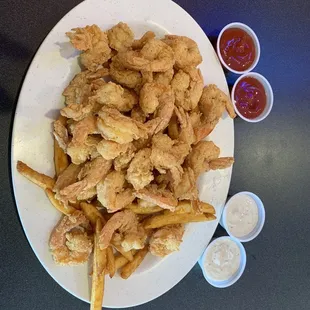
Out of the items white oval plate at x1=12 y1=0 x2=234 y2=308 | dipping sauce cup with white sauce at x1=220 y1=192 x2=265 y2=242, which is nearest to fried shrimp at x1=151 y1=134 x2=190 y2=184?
white oval plate at x1=12 y1=0 x2=234 y2=308

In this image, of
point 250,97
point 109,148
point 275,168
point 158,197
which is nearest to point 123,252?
point 158,197

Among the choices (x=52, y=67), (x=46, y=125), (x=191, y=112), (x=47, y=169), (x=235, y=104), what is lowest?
(x=47, y=169)

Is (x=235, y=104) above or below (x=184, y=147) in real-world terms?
above

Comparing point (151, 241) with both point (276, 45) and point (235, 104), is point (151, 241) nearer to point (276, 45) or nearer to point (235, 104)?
point (235, 104)

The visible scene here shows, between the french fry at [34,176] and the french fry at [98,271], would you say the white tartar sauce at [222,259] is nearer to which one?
the french fry at [98,271]

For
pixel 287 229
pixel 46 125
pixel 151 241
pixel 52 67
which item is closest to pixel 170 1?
pixel 52 67

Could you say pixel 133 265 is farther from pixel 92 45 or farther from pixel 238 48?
pixel 238 48
